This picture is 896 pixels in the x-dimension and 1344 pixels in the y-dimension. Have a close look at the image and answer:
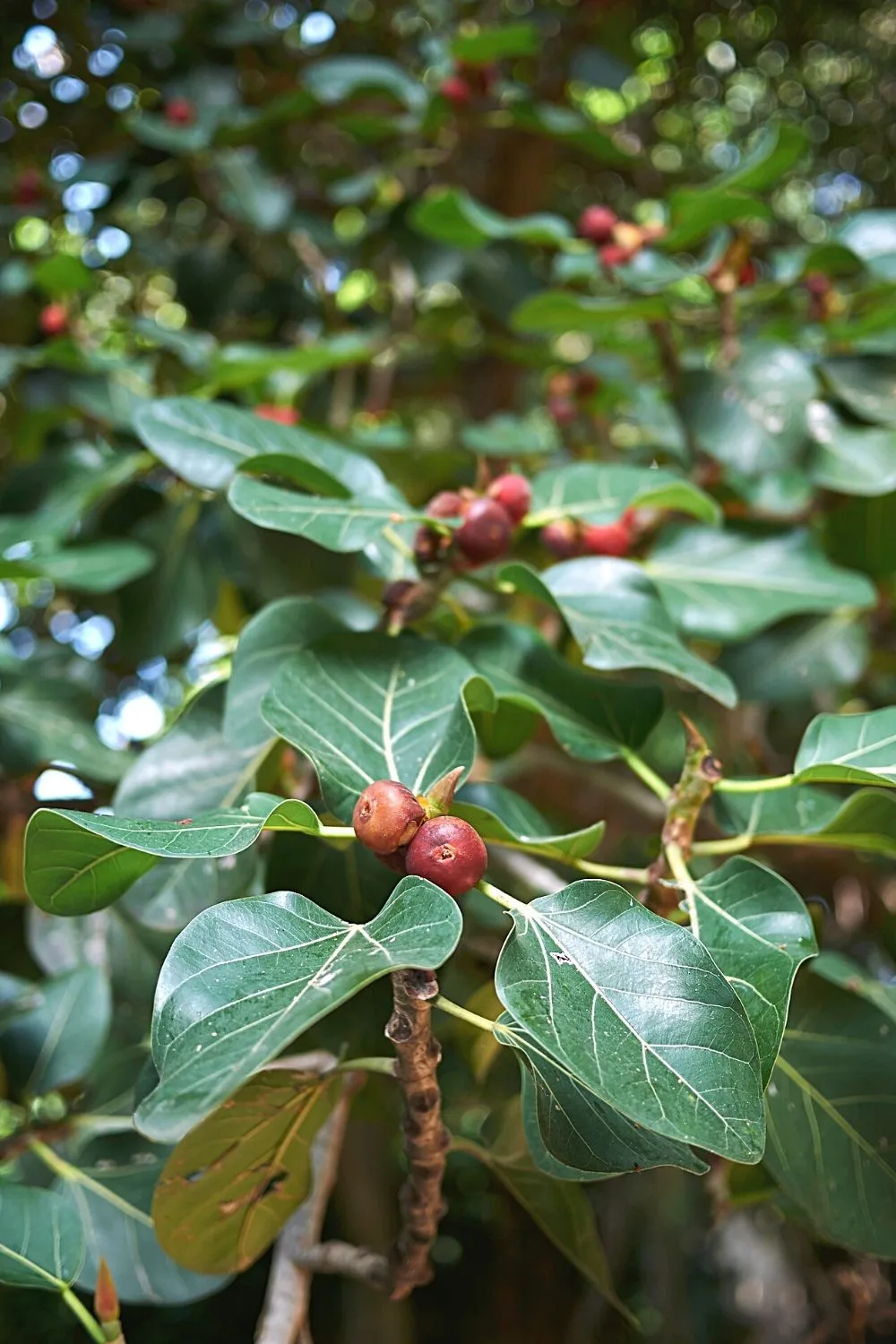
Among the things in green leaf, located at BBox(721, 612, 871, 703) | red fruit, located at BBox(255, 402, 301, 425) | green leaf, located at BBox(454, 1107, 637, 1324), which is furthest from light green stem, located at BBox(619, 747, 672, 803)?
red fruit, located at BBox(255, 402, 301, 425)

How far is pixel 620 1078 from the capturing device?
399 mm

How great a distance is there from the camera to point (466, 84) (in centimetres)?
134

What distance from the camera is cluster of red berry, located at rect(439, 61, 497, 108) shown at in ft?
4.33

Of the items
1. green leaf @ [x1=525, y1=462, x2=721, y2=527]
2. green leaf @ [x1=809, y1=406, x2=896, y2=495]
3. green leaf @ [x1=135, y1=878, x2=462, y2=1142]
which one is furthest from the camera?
green leaf @ [x1=809, y1=406, x2=896, y2=495]

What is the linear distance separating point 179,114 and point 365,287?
0.48 metres

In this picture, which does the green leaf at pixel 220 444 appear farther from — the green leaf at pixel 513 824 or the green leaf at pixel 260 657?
the green leaf at pixel 513 824

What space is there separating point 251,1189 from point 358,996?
120mm

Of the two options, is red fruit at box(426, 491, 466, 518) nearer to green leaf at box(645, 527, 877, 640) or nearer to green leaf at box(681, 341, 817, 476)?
green leaf at box(645, 527, 877, 640)

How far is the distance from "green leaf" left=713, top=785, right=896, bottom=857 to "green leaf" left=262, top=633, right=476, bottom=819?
201 millimetres

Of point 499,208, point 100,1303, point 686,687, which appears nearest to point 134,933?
point 100,1303

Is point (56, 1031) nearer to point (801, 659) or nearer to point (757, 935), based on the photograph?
point (757, 935)

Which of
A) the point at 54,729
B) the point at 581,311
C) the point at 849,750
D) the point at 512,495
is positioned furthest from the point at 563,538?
the point at 54,729

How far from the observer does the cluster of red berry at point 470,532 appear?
0.69 metres

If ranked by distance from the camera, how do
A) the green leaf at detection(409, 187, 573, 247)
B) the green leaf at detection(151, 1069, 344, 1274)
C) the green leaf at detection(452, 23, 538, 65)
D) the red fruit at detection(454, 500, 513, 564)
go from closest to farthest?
the green leaf at detection(151, 1069, 344, 1274), the red fruit at detection(454, 500, 513, 564), the green leaf at detection(409, 187, 573, 247), the green leaf at detection(452, 23, 538, 65)
